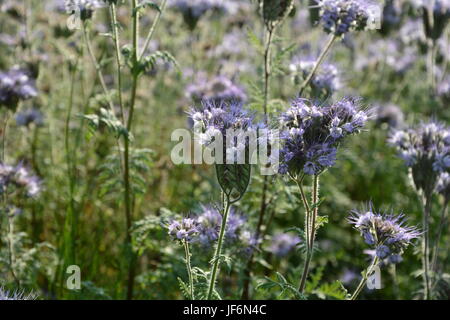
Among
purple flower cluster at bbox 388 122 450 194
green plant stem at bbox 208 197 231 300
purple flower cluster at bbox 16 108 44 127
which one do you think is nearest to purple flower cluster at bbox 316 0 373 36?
purple flower cluster at bbox 388 122 450 194

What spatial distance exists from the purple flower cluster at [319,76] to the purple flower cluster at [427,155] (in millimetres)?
818

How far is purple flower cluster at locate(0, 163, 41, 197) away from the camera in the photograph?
4.20 m

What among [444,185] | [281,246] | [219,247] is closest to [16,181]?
[219,247]

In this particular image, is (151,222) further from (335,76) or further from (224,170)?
(335,76)

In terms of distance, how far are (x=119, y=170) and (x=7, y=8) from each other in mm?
3156

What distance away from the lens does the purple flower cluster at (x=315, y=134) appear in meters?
2.92

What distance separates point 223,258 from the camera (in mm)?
2879

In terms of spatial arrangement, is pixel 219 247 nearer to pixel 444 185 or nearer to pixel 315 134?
pixel 315 134

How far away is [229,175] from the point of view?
9.43ft

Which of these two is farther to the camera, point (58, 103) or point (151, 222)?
point (58, 103)

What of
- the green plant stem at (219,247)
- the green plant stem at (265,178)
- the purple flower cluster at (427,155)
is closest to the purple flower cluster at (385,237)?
the green plant stem at (219,247)

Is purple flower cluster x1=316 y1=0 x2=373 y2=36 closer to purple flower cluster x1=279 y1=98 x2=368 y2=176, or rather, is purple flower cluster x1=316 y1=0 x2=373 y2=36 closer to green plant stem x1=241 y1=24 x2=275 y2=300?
green plant stem x1=241 y1=24 x2=275 y2=300

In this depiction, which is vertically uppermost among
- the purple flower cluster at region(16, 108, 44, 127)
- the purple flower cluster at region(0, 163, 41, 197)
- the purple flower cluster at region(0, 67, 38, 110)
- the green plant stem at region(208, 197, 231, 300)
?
the purple flower cluster at region(0, 67, 38, 110)
